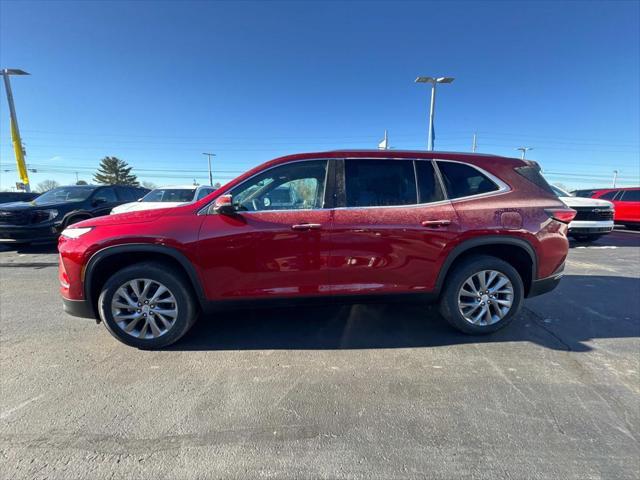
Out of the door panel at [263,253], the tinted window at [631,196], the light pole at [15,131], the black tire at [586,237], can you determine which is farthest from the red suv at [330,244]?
the light pole at [15,131]

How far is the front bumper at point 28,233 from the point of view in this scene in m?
7.14

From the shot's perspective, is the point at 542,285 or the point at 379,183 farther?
the point at 542,285

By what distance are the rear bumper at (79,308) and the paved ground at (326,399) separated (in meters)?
0.38

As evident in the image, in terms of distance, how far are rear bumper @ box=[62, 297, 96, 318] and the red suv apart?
11 mm

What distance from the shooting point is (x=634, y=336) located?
3.23 meters

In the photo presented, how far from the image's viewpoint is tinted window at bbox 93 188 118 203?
8.49 m

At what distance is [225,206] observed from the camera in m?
2.75

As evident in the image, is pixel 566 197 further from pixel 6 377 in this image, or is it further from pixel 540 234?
A: pixel 6 377

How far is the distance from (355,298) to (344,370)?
0.70 m

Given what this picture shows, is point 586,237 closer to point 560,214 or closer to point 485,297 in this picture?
point 560,214

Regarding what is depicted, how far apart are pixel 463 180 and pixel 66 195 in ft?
32.1

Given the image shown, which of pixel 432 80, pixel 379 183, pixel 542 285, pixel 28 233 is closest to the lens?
pixel 379 183

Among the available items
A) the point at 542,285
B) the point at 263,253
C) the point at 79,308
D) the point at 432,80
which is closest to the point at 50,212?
the point at 79,308

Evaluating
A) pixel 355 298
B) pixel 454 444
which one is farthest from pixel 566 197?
pixel 454 444
